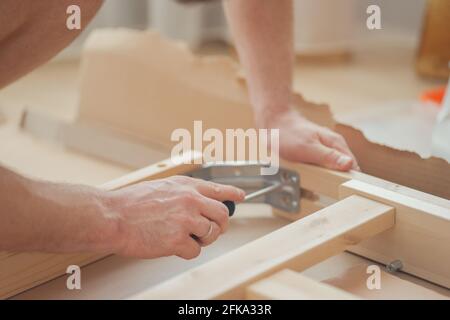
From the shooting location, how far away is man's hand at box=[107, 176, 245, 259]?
88 centimetres

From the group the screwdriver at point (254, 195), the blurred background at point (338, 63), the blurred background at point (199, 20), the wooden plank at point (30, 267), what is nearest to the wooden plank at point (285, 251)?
the screwdriver at point (254, 195)

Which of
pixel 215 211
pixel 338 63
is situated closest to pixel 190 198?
pixel 215 211

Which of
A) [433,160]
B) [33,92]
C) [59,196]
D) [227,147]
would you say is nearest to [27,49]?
[59,196]

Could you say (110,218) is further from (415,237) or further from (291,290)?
(415,237)

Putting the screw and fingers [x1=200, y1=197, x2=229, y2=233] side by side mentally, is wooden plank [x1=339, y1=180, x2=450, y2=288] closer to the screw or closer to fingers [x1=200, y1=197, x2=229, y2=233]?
the screw

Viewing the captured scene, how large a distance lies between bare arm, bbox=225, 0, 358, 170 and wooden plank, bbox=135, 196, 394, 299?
0.24m

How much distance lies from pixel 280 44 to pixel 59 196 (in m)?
0.53

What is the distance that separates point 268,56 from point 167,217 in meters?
0.43

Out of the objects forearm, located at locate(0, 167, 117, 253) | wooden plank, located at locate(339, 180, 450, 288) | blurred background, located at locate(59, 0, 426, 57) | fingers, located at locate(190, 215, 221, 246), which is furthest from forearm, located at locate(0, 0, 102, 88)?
blurred background, located at locate(59, 0, 426, 57)

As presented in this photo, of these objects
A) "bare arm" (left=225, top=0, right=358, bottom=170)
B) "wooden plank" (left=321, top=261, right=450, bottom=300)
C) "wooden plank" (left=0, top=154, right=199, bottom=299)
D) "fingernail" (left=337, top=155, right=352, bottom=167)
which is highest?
"bare arm" (left=225, top=0, right=358, bottom=170)

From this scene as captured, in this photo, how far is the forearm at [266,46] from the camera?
1.24m

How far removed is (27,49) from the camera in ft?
3.34

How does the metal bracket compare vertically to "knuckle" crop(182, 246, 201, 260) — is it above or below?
above
